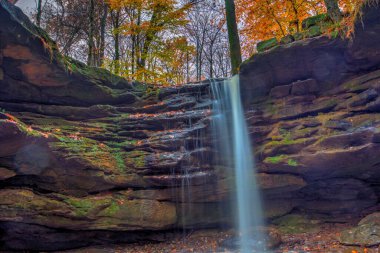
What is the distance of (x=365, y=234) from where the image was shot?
6.91 meters

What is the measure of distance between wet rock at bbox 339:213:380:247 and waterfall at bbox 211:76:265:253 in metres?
2.31

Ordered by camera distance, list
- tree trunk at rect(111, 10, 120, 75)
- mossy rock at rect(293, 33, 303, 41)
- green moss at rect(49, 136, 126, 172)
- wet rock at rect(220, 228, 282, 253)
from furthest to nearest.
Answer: tree trunk at rect(111, 10, 120, 75) → mossy rock at rect(293, 33, 303, 41) → green moss at rect(49, 136, 126, 172) → wet rock at rect(220, 228, 282, 253)

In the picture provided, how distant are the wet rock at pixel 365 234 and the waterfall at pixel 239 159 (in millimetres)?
2306

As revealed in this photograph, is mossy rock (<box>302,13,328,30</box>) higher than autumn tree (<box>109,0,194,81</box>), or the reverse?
autumn tree (<box>109,0,194,81</box>)

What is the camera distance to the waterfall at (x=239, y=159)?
882 cm

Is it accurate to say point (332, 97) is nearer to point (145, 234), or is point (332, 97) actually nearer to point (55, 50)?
point (145, 234)

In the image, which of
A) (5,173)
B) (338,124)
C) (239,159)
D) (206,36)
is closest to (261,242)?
(239,159)

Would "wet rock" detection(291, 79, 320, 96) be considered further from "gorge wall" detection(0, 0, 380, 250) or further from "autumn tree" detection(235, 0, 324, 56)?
"autumn tree" detection(235, 0, 324, 56)

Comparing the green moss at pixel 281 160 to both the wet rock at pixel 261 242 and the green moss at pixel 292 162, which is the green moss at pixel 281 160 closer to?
the green moss at pixel 292 162

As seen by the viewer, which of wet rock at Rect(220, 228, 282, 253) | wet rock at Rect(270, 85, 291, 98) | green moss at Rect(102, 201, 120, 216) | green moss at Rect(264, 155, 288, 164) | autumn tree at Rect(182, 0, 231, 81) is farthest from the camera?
autumn tree at Rect(182, 0, 231, 81)

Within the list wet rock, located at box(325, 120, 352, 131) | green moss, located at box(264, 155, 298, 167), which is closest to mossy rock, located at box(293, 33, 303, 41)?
wet rock, located at box(325, 120, 352, 131)

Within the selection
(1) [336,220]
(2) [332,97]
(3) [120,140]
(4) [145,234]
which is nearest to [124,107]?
(3) [120,140]

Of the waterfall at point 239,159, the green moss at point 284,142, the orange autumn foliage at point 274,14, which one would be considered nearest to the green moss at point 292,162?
the green moss at point 284,142

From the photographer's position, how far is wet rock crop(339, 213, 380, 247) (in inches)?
262
